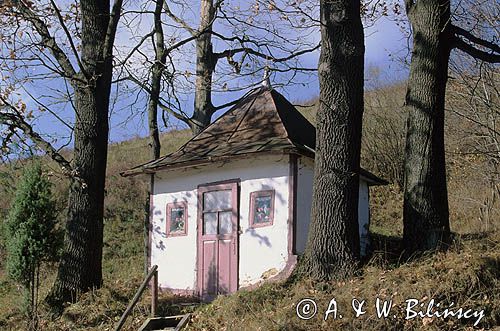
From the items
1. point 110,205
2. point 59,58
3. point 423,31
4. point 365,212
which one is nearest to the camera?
point 423,31

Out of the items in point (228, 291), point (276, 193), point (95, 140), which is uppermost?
point (95, 140)

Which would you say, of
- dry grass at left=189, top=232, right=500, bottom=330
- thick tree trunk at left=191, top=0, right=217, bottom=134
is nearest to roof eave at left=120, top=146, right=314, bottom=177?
dry grass at left=189, top=232, right=500, bottom=330

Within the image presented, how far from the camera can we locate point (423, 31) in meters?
11.9

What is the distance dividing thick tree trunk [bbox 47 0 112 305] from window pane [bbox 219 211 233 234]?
104 inches

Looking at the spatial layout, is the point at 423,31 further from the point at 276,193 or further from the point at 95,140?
the point at 95,140

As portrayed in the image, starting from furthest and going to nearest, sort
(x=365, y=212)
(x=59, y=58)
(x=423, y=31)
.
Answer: (x=365, y=212) → (x=59, y=58) → (x=423, y=31)

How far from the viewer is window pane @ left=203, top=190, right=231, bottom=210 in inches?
512

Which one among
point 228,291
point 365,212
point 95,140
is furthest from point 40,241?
point 365,212

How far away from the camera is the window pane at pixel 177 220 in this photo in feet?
45.1

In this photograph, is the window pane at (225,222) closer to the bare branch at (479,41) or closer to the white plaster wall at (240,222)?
the white plaster wall at (240,222)

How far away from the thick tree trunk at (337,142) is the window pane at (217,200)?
271 cm

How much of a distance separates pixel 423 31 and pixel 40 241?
8.95m

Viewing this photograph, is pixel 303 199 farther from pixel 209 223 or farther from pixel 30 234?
pixel 30 234

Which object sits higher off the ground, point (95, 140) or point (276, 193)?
point (95, 140)
